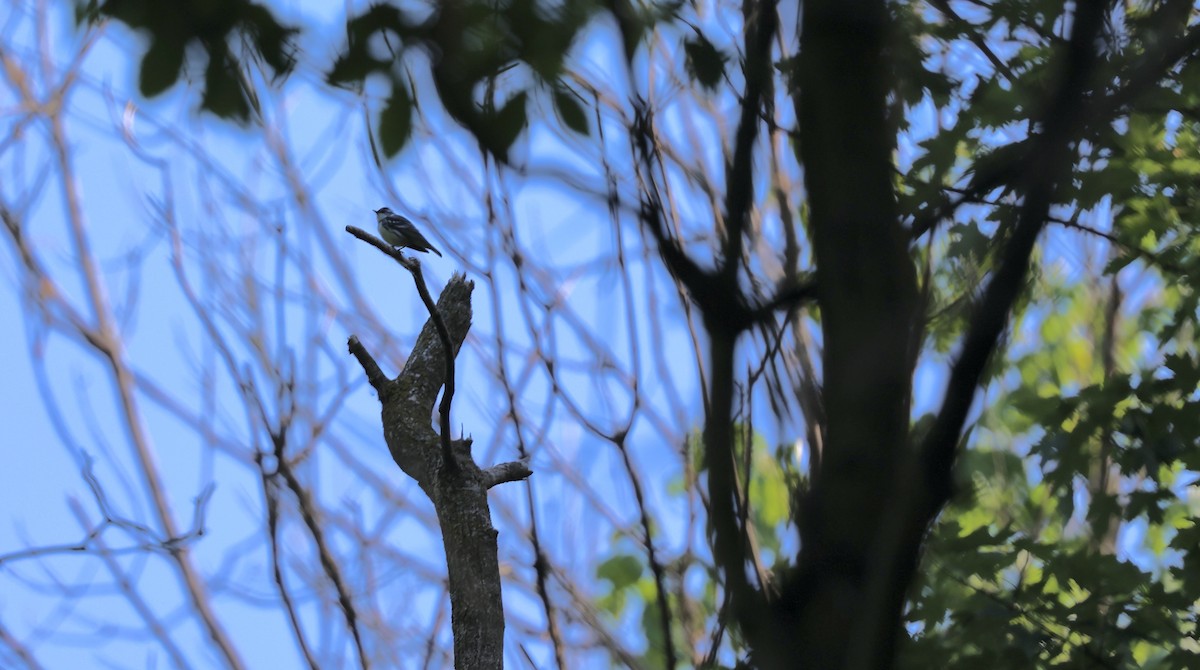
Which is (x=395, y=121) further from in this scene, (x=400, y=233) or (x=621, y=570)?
(x=621, y=570)

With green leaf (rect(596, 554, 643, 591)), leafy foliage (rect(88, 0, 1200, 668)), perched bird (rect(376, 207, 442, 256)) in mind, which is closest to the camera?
leafy foliage (rect(88, 0, 1200, 668))

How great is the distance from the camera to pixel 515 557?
614cm

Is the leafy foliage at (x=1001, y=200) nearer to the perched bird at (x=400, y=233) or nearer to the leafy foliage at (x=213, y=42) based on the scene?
the leafy foliage at (x=213, y=42)

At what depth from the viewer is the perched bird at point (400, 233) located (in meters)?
4.91

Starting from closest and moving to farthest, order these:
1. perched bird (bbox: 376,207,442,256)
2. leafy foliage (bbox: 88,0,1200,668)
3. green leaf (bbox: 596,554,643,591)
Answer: leafy foliage (bbox: 88,0,1200,668)
perched bird (bbox: 376,207,442,256)
green leaf (bbox: 596,554,643,591)

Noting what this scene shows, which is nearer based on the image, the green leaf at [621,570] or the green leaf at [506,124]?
the green leaf at [506,124]

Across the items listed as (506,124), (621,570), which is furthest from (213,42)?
(621,570)

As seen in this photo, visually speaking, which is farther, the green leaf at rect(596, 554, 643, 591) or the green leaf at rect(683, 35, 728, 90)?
the green leaf at rect(596, 554, 643, 591)

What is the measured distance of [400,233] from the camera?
4.92 metres

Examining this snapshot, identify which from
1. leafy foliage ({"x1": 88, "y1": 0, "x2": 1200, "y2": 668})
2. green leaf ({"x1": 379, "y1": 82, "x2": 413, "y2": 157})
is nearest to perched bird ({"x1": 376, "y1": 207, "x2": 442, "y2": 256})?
leafy foliage ({"x1": 88, "y1": 0, "x2": 1200, "y2": 668})

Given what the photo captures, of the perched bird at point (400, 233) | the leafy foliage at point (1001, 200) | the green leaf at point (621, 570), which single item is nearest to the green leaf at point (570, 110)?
the leafy foliage at point (1001, 200)

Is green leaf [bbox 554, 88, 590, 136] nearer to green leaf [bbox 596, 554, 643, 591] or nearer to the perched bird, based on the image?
the perched bird

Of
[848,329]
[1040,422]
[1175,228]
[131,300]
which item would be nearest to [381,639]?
[131,300]

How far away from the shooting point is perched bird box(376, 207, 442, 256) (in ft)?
16.1
